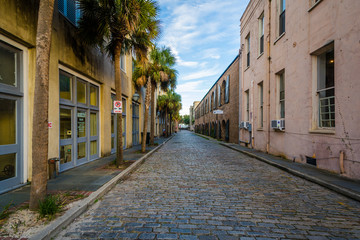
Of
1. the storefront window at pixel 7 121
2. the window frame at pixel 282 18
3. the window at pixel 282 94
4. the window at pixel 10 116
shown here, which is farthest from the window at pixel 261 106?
the storefront window at pixel 7 121

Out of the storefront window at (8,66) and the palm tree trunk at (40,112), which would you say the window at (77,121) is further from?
the palm tree trunk at (40,112)

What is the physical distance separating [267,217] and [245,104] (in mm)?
13489

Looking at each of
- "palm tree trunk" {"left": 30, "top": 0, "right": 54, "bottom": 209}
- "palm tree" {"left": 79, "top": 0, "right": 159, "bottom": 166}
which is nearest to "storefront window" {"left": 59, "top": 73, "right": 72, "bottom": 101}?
"palm tree" {"left": 79, "top": 0, "right": 159, "bottom": 166}

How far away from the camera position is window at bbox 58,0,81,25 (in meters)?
6.59

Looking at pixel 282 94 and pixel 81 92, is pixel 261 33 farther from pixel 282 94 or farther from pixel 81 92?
pixel 81 92

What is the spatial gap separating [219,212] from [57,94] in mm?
5838

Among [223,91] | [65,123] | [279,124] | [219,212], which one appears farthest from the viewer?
[223,91]

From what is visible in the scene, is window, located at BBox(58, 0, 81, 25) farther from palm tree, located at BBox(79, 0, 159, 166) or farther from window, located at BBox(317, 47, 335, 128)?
window, located at BBox(317, 47, 335, 128)

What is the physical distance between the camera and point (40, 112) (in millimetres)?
3410

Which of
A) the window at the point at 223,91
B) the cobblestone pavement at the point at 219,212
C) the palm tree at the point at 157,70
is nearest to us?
the cobblestone pavement at the point at 219,212

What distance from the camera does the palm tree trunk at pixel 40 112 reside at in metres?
3.39

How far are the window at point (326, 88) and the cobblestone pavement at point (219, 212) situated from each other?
2795mm

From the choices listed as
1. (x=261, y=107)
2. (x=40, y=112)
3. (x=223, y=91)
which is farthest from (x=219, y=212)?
(x=223, y=91)

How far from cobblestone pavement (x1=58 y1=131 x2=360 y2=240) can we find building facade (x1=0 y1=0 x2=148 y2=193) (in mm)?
2615
